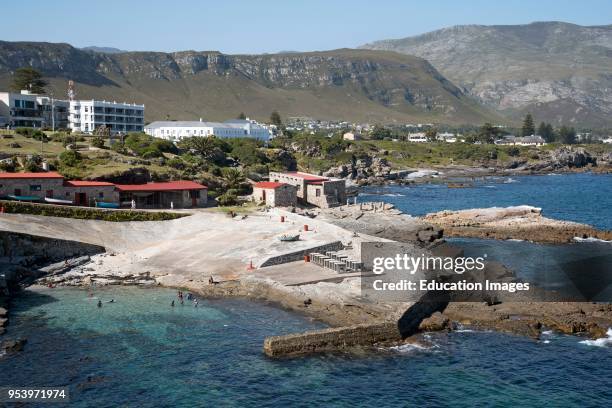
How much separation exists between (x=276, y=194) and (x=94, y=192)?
21.3m

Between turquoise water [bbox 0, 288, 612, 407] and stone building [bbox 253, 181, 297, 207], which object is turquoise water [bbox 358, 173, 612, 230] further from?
turquoise water [bbox 0, 288, 612, 407]

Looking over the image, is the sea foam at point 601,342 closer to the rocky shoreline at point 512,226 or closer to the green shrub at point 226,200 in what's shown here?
the rocky shoreline at point 512,226

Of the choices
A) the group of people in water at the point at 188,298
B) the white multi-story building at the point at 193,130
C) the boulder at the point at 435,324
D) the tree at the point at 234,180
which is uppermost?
the white multi-story building at the point at 193,130

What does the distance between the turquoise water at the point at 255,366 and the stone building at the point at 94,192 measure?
22.7 meters

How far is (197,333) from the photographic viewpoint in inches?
1649

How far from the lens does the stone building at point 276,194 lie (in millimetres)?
78688

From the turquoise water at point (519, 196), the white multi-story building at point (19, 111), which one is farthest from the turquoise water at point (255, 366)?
the white multi-story building at point (19, 111)

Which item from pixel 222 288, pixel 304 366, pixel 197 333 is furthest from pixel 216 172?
pixel 304 366

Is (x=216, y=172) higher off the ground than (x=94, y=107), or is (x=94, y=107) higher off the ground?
(x=94, y=107)

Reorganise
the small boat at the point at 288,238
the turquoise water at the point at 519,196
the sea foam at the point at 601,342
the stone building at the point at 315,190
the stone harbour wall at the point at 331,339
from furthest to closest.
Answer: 1. the turquoise water at the point at 519,196
2. the stone building at the point at 315,190
3. the small boat at the point at 288,238
4. the sea foam at the point at 601,342
5. the stone harbour wall at the point at 331,339

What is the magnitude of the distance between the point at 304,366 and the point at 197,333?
8559 millimetres

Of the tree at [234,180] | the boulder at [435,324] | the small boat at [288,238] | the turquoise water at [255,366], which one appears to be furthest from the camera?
the tree at [234,180]

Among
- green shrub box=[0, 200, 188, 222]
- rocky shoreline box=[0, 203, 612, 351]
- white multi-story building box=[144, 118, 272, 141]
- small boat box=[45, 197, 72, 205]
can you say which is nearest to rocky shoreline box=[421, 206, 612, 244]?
rocky shoreline box=[0, 203, 612, 351]

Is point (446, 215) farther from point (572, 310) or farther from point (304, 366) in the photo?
point (304, 366)
